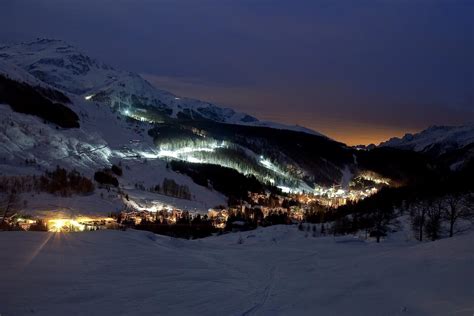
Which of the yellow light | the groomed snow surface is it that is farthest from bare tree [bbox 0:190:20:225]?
the groomed snow surface

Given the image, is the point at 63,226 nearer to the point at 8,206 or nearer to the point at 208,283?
the point at 8,206

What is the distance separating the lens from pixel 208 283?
18.7m

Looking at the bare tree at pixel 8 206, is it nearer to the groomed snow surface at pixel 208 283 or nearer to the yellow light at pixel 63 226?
the yellow light at pixel 63 226

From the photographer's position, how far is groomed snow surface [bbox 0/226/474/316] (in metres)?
13.6

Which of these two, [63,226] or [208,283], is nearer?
[208,283]

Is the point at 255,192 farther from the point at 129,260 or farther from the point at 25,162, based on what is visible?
the point at 129,260

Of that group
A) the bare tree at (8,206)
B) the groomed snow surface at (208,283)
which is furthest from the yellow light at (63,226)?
the groomed snow surface at (208,283)

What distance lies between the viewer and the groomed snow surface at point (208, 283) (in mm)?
13578

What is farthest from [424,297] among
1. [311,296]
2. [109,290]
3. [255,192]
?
[255,192]

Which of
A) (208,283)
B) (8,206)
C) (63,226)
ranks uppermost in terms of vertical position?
(8,206)

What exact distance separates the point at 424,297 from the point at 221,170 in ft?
606

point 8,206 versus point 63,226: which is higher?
point 8,206

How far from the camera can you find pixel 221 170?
19825 cm

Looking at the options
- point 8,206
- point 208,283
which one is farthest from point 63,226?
point 208,283
